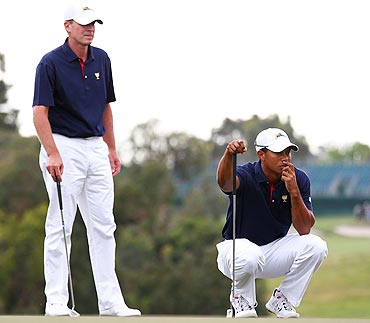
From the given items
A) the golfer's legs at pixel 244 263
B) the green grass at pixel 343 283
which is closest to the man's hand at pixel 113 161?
the golfer's legs at pixel 244 263

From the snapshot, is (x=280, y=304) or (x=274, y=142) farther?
(x=280, y=304)

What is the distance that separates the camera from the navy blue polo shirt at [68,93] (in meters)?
7.93

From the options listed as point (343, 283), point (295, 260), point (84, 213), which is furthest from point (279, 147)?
point (343, 283)

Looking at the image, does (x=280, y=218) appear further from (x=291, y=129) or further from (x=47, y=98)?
(x=291, y=129)

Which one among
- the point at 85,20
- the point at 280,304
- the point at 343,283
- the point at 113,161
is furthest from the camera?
the point at 343,283

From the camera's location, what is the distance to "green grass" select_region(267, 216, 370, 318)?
55844 mm

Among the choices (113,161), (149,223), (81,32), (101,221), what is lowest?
(149,223)

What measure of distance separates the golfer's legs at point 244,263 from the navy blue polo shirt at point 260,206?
0.59 ft

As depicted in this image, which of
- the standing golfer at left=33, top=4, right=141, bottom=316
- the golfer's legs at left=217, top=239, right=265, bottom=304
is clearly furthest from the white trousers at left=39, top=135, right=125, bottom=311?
the golfer's legs at left=217, top=239, right=265, bottom=304

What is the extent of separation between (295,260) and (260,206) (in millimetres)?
441

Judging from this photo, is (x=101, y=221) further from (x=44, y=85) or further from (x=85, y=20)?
(x=85, y=20)

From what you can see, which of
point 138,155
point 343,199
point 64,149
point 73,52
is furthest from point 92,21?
point 343,199

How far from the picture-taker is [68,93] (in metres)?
→ 7.95

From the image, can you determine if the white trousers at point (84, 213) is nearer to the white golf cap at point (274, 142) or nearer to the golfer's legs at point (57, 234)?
the golfer's legs at point (57, 234)
